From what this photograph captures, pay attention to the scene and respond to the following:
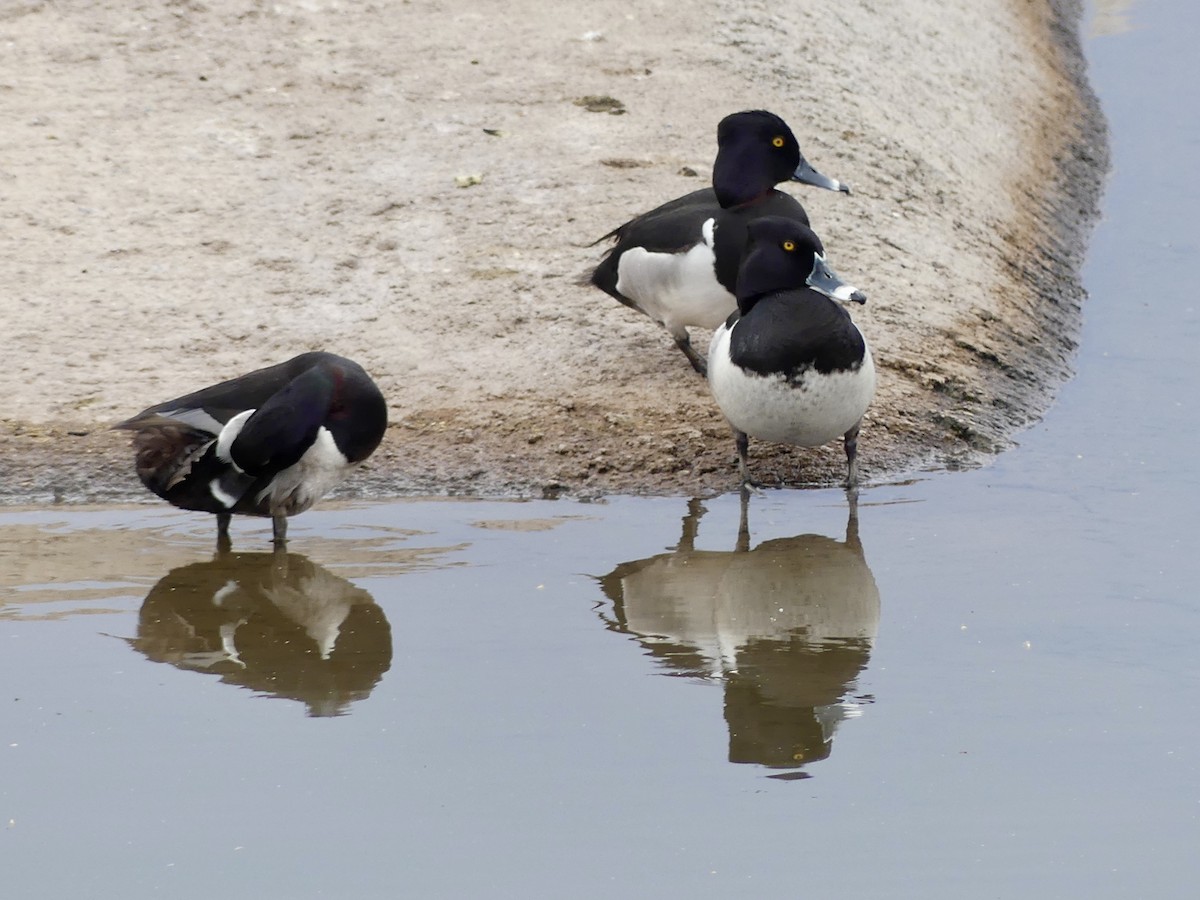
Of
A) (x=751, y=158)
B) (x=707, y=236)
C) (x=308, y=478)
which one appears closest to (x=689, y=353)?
(x=707, y=236)

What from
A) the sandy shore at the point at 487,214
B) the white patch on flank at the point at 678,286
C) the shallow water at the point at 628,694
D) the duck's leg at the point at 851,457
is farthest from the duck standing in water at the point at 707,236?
the shallow water at the point at 628,694

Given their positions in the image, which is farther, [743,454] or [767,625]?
[743,454]

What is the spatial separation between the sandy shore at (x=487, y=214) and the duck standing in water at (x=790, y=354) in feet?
1.52

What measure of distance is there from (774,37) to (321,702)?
7.32 metres

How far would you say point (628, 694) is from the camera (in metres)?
4.47

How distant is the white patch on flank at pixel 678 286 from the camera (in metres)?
6.84

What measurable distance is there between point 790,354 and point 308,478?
1.68 meters

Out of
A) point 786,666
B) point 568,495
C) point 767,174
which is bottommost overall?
point 568,495

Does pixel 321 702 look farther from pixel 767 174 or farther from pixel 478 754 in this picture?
pixel 767 174

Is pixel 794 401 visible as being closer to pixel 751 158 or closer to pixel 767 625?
pixel 767 625

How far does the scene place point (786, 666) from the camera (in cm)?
466

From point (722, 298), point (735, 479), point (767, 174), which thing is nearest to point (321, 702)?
point (735, 479)

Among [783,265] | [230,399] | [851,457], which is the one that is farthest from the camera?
A: [851,457]

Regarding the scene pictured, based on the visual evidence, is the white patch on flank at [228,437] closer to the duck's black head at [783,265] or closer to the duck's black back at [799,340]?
the duck's black back at [799,340]
